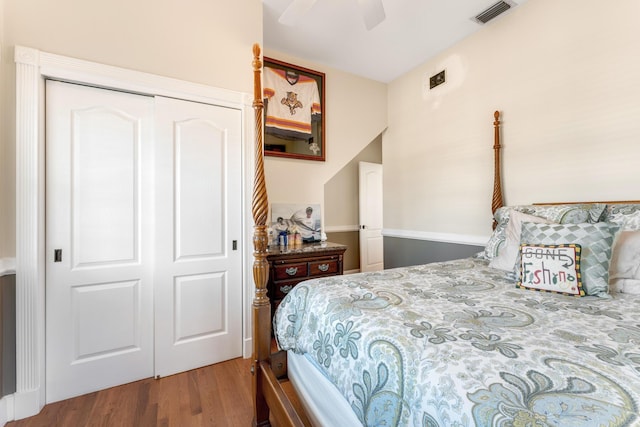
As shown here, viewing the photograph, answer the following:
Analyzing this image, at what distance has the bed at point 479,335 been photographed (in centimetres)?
57

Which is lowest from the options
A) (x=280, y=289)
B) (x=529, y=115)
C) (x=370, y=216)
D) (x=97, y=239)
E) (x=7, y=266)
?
(x=280, y=289)

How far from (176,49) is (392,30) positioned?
1.93 meters

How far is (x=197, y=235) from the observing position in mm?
2100

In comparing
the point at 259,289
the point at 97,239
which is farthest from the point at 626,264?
the point at 97,239

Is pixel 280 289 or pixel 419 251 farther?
pixel 419 251

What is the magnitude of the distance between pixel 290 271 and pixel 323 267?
34 centimetres

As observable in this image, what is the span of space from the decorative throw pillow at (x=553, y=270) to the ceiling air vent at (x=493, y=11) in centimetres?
211

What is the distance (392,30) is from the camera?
2643 millimetres

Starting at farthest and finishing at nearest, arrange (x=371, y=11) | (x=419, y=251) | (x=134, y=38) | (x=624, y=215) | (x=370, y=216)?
(x=370, y=216) → (x=419, y=251) → (x=134, y=38) → (x=371, y=11) → (x=624, y=215)

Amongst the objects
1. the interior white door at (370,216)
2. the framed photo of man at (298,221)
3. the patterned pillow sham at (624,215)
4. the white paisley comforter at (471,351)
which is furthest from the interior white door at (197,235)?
the interior white door at (370,216)

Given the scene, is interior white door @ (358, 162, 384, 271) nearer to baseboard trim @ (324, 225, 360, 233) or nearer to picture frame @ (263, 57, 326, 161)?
baseboard trim @ (324, 225, 360, 233)

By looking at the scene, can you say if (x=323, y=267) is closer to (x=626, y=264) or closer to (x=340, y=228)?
(x=340, y=228)

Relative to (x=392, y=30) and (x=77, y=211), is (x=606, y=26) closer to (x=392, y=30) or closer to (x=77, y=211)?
(x=392, y=30)

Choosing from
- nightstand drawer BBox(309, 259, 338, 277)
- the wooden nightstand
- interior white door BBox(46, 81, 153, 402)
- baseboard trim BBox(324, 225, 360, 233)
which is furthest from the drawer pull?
baseboard trim BBox(324, 225, 360, 233)
